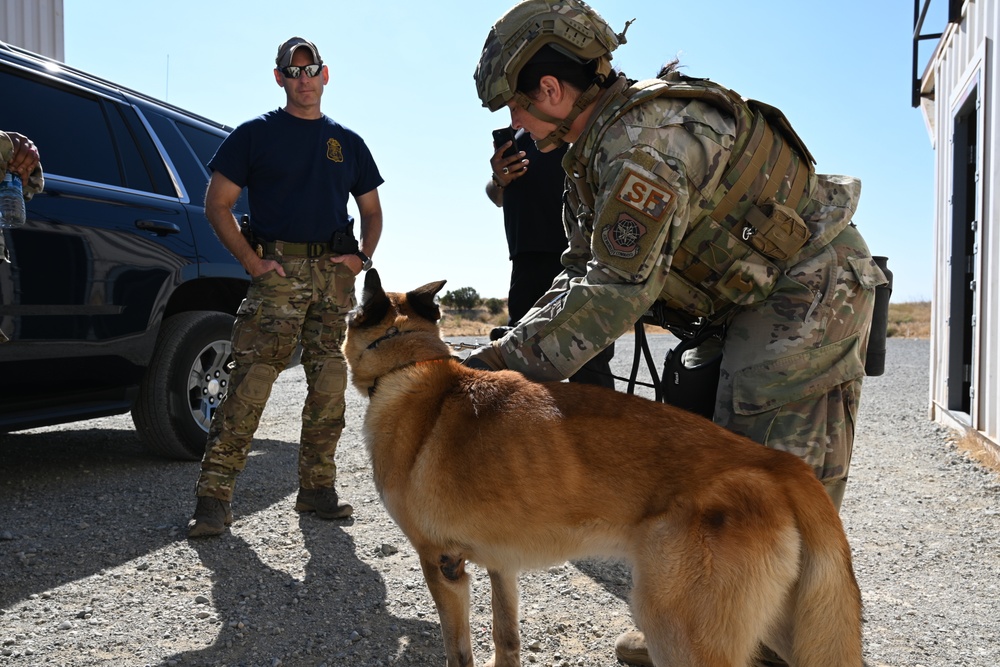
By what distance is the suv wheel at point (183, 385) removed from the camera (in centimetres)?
494

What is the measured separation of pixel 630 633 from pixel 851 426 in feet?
3.55

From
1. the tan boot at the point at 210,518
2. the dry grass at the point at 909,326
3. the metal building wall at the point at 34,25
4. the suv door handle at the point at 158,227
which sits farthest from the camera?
the dry grass at the point at 909,326

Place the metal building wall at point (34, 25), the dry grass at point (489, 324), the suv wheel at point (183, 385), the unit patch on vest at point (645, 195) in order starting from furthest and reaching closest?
the dry grass at point (489, 324) < the metal building wall at point (34, 25) < the suv wheel at point (183, 385) < the unit patch on vest at point (645, 195)

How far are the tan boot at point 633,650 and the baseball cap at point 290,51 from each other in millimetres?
3336

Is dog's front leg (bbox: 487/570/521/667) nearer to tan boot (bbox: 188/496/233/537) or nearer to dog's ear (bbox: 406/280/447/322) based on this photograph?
dog's ear (bbox: 406/280/447/322)

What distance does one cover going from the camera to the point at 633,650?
272 cm

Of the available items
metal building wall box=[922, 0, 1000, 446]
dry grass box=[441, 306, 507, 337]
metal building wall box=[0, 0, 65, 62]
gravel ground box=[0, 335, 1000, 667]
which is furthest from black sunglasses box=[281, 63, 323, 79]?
dry grass box=[441, 306, 507, 337]

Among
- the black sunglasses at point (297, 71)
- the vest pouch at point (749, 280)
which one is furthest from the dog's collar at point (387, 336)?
the black sunglasses at point (297, 71)

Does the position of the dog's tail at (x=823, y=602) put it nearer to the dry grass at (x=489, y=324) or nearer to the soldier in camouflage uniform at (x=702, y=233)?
the soldier in camouflage uniform at (x=702, y=233)

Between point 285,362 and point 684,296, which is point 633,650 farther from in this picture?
point 285,362

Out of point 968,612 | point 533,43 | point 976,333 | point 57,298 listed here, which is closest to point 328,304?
point 57,298

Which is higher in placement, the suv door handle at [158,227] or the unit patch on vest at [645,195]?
the suv door handle at [158,227]

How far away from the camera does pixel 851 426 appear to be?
2635 mm

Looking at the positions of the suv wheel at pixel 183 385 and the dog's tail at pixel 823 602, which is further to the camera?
the suv wheel at pixel 183 385
